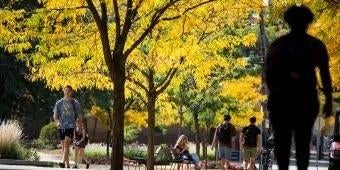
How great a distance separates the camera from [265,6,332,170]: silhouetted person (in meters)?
6.27

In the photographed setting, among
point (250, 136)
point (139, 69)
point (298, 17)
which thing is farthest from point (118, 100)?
point (250, 136)

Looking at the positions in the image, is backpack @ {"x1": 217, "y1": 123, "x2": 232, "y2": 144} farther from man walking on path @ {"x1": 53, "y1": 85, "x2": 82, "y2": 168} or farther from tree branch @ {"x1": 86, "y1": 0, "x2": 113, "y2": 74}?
tree branch @ {"x1": 86, "y1": 0, "x2": 113, "y2": 74}

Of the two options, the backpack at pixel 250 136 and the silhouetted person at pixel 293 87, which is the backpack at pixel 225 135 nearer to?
the backpack at pixel 250 136

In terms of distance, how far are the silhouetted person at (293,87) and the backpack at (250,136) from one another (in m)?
12.7

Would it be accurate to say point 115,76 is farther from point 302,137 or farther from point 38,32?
point 302,137

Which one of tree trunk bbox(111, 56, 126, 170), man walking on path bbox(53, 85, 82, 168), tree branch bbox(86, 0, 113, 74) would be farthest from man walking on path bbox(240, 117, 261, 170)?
tree branch bbox(86, 0, 113, 74)

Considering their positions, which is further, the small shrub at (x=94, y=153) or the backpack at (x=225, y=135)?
the small shrub at (x=94, y=153)

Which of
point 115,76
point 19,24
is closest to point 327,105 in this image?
point 115,76

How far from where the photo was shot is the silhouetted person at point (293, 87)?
247 inches

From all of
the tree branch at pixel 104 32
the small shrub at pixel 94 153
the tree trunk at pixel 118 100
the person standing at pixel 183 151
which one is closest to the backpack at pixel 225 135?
the person standing at pixel 183 151

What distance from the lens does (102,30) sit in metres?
12.4

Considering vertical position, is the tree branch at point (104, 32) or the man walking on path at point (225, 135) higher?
the tree branch at point (104, 32)

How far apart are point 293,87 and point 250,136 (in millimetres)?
13091

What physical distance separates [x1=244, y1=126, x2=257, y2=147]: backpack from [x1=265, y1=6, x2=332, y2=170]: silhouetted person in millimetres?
12701
